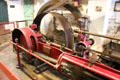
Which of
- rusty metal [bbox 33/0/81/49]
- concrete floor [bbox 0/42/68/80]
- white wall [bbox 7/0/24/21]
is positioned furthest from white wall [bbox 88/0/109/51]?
white wall [bbox 7/0/24/21]

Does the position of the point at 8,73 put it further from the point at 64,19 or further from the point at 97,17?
the point at 97,17

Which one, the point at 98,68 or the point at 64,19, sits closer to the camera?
the point at 98,68

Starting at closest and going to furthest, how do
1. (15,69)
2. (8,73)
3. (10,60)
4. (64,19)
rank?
(8,73), (64,19), (15,69), (10,60)

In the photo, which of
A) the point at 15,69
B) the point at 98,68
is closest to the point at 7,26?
the point at 15,69

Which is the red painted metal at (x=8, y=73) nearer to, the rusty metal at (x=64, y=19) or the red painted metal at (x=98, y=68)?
the red painted metal at (x=98, y=68)

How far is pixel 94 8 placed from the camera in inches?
144

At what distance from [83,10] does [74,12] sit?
0.79 m

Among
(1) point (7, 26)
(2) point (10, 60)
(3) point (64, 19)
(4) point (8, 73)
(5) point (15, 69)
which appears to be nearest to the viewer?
(4) point (8, 73)

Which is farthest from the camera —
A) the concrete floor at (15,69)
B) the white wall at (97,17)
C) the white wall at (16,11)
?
the white wall at (16,11)

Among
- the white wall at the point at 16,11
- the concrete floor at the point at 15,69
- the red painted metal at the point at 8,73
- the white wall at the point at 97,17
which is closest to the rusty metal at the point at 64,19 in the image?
the white wall at the point at 97,17

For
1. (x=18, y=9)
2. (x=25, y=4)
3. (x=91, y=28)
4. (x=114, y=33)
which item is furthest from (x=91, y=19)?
(x=18, y=9)

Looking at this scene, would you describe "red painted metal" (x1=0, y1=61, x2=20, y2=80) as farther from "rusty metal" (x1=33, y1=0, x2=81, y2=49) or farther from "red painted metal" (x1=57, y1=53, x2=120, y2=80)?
"rusty metal" (x1=33, y1=0, x2=81, y2=49)

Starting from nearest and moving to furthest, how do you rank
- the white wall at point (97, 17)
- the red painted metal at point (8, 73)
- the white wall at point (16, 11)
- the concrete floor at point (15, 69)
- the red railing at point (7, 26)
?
the red painted metal at point (8, 73) < the concrete floor at point (15, 69) < the white wall at point (97, 17) < the red railing at point (7, 26) < the white wall at point (16, 11)

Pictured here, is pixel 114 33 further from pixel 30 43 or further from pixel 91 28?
pixel 30 43
